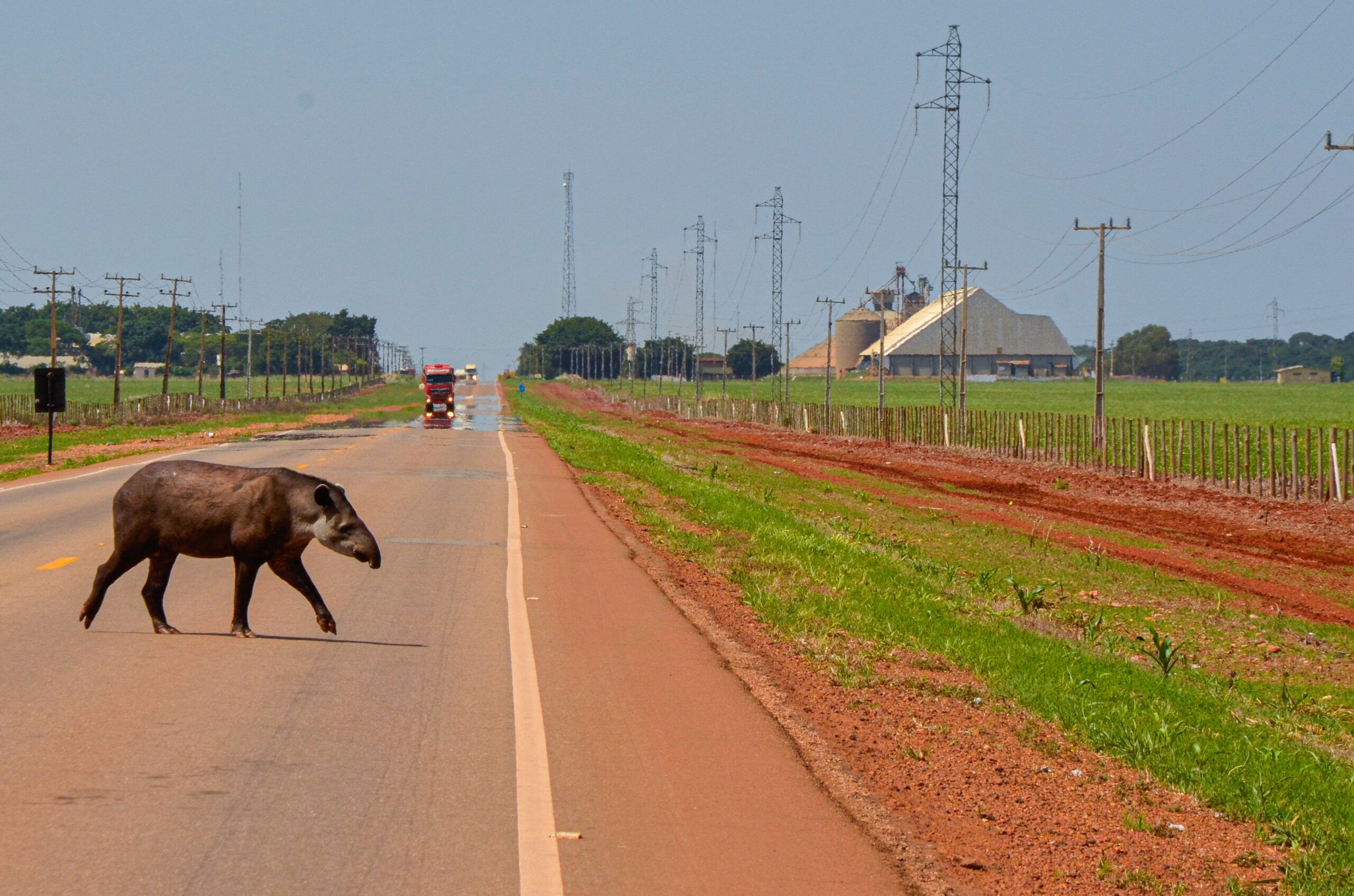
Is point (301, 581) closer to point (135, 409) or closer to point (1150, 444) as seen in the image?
point (1150, 444)

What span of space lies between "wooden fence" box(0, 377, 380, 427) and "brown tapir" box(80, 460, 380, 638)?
180 feet

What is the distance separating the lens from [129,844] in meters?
6.17

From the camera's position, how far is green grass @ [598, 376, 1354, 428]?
88062 mm

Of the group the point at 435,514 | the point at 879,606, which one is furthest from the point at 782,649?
the point at 435,514

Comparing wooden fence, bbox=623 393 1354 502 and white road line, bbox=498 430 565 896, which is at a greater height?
wooden fence, bbox=623 393 1354 502

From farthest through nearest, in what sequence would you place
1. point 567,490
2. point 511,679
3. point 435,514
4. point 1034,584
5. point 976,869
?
1. point 567,490
2. point 435,514
3. point 1034,584
4. point 511,679
5. point 976,869

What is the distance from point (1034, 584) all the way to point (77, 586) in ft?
39.8

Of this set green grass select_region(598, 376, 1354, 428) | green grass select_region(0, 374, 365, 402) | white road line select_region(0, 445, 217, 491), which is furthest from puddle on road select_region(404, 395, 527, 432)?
green grass select_region(0, 374, 365, 402)

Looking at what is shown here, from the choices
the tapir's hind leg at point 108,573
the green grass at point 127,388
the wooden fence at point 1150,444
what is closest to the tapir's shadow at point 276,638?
the tapir's hind leg at point 108,573

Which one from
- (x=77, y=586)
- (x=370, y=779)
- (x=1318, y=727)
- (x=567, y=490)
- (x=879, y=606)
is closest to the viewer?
(x=370, y=779)

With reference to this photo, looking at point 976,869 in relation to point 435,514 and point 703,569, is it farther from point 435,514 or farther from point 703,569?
point 435,514

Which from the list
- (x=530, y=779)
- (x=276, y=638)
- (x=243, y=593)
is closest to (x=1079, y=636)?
(x=276, y=638)

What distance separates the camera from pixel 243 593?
36.0 ft

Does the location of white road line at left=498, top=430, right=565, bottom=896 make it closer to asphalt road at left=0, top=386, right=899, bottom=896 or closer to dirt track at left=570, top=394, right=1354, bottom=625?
asphalt road at left=0, top=386, right=899, bottom=896
